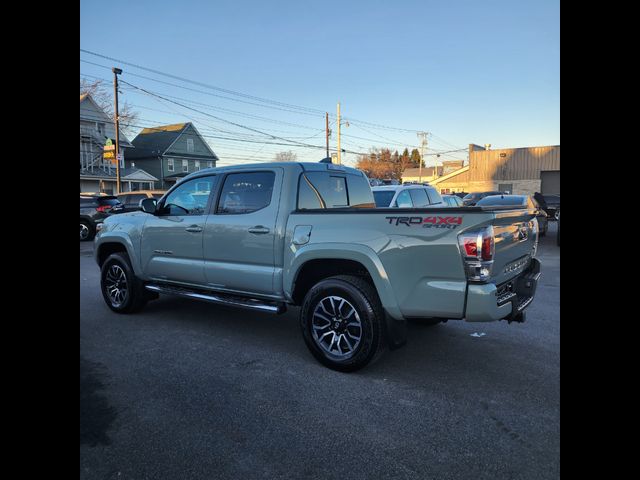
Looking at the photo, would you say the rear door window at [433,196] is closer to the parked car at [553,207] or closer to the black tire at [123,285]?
the parked car at [553,207]

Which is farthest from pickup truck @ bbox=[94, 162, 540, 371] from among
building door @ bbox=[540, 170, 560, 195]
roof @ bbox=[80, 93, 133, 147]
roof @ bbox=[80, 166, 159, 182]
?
building door @ bbox=[540, 170, 560, 195]

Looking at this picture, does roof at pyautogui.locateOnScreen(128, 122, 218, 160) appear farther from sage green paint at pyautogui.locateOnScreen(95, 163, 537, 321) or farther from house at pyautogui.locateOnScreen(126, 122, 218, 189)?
sage green paint at pyautogui.locateOnScreen(95, 163, 537, 321)

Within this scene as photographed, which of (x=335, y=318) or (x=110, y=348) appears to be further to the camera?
(x=110, y=348)

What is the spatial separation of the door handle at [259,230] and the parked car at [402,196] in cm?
629

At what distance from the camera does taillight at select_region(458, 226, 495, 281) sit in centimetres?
326

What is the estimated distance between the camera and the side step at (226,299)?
4441mm

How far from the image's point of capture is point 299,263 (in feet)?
13.6

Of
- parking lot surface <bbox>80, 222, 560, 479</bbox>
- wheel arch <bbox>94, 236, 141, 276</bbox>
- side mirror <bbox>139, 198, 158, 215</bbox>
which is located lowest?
parking lot surface <bbox>80, 222, 560, 479</bbox>

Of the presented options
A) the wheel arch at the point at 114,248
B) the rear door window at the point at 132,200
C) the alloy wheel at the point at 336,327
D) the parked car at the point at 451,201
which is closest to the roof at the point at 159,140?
the rear door window at the point at 132,200

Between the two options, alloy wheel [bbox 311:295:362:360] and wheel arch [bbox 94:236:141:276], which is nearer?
alloy wheel [bbox 311:295:362:360]

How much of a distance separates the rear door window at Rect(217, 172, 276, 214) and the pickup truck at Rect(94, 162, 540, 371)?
13 millimetres
